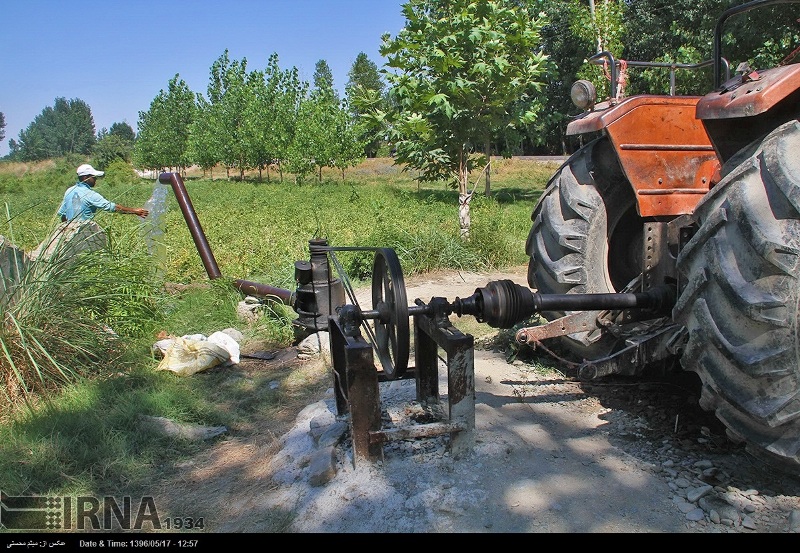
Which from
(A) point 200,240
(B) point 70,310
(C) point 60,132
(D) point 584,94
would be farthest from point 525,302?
(C) point 60,132

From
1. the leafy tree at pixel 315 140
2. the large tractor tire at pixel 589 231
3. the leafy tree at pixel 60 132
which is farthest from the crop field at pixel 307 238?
the leafy tree at pixel 60 132

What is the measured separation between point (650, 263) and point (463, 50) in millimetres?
6418

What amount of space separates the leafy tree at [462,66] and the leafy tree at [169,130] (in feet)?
139

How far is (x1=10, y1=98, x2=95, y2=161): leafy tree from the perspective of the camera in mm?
133625

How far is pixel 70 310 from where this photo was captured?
4.89 metres

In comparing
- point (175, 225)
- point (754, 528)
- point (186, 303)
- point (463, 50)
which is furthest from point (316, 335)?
point (175, 225)

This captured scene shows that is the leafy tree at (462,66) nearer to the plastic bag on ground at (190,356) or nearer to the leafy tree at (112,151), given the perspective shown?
the plastic bag on ground at (190,356)

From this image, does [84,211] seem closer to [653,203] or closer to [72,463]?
[72,463]

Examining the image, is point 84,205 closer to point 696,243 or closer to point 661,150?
point 661,150

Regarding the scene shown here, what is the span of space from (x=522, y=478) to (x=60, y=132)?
169 meters

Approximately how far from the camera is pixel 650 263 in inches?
145

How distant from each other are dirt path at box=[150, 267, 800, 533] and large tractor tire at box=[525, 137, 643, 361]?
1.84 feet

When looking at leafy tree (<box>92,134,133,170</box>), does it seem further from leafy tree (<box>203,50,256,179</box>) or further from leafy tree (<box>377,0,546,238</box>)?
leafy tree (<box>377,0,546,238</box>)

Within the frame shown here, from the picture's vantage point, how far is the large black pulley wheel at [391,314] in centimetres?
322
